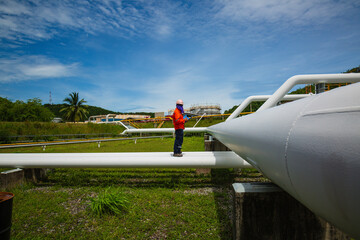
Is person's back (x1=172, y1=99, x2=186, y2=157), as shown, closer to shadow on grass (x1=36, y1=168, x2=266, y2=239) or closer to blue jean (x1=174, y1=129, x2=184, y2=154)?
blue jean (x1=174, y1=129, x2=184, y2=154)

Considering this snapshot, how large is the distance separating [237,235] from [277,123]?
2.15 ft

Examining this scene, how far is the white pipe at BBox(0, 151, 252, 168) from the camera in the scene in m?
2.81

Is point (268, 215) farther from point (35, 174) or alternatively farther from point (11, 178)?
point (35, 174)

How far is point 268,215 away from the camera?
97cm

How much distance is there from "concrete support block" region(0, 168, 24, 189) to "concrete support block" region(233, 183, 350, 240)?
12.2ft

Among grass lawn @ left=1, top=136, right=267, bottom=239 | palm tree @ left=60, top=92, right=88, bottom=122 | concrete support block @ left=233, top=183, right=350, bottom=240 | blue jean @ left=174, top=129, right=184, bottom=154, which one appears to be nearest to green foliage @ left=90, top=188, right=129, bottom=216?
grass lawn @ left=1, top=136, right=267, bottom=239

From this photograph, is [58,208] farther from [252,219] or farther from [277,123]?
[277,123]

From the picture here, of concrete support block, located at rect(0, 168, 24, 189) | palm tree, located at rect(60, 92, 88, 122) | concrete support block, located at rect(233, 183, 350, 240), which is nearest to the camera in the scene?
concrete support block, located at rect(233, 183, 350, 240)

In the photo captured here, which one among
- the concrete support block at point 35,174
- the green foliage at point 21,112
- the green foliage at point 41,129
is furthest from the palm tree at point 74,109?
the concrete support block at point 35,174

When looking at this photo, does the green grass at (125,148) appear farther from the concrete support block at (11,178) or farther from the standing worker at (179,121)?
the concrete support block at (11,178)

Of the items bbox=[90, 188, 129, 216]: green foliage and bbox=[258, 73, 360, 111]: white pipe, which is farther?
bbox=[258, 73, 360, 111]: white pipe

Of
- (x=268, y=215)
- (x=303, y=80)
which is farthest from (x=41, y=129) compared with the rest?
(x=268, y=215)

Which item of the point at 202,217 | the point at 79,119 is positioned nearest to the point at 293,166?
the point at 202,217

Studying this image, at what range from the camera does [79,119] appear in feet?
157
